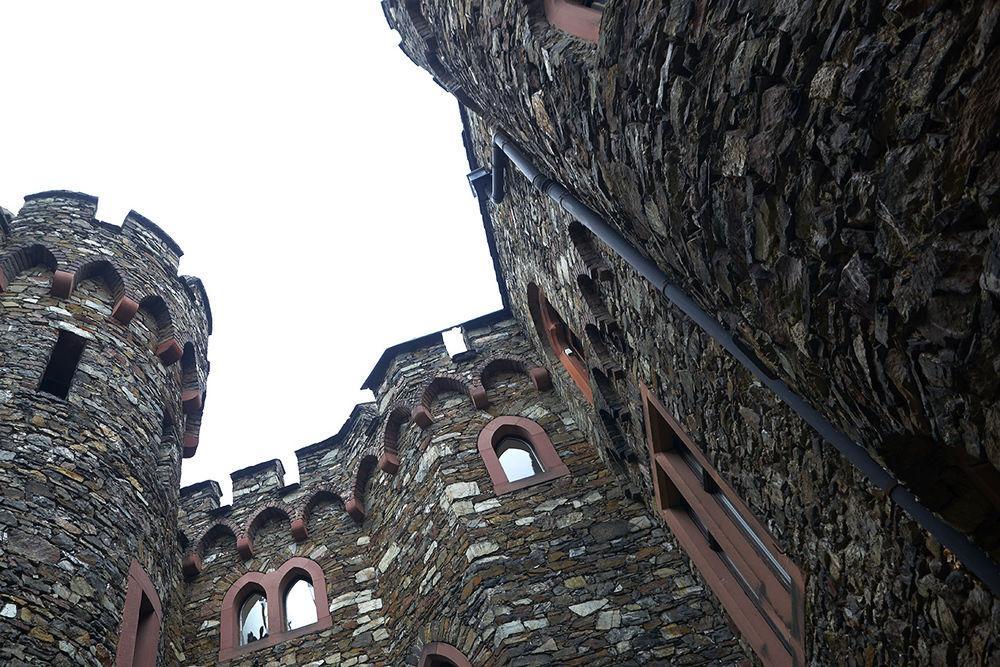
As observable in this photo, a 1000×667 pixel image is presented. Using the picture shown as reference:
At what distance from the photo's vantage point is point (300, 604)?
9.23 m

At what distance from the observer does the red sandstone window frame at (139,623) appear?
681 cm

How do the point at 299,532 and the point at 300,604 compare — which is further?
the point at 299,532

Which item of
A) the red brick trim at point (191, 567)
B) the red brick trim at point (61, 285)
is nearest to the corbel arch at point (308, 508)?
the red brick trim at point (191, 567)

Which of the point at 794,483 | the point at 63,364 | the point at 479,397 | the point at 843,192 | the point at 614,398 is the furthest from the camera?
the point at 479,397

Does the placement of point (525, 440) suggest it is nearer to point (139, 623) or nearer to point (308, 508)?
point (308, 508)

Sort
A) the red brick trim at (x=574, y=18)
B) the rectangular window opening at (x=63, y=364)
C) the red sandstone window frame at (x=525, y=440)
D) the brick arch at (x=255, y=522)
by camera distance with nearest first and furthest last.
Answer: the red brick trim at (x=574, y=18) < the rectangular window opening at (x=63, y=364) < the red sandstone window frame at (x=525, y=440) < the brick arch at (x=255, y=522)

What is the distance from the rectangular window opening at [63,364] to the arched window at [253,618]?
335 cm

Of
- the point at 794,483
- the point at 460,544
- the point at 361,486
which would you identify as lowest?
the point at 794,483

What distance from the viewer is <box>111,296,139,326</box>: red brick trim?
9828 mm

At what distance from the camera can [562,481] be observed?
857 centimetres

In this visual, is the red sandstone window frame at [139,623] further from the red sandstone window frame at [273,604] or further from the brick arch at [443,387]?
the brick arch at [443,387]

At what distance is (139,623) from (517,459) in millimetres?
4309

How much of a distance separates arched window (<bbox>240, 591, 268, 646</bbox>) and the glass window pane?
30 cm

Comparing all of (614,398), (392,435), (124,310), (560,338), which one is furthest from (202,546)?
(614,398)
